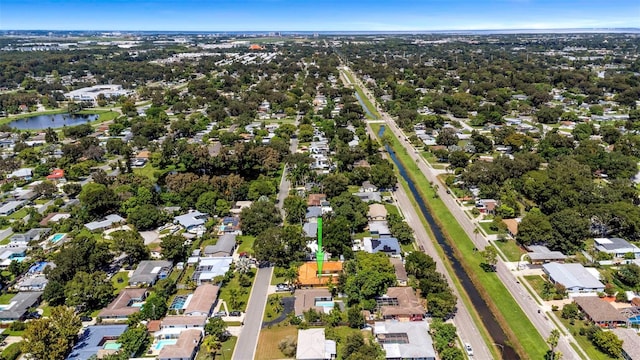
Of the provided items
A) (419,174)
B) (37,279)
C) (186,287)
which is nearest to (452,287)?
(186,287)

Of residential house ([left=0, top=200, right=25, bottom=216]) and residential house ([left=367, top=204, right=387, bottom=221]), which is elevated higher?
residential house ([left=367, top=204, right=387, bottom=221])

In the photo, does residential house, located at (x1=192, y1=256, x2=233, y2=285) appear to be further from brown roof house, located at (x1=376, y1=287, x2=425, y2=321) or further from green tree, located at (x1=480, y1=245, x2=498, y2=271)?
green tree, located at (x1=480, y1=245, x2=498, y2=271)

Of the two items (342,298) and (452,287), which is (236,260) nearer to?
(342,298)

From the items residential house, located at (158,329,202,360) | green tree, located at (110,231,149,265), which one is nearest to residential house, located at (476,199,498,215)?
residential house, located at (158,329,202,360)

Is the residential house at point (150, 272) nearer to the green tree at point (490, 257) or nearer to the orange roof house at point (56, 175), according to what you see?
the green tree at point (490, 257)

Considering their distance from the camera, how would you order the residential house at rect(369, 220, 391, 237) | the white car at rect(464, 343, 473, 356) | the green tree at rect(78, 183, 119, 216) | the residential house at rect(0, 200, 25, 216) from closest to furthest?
the white car at rect(464, 343, 473, 356) < the residential house at rect(369, 220, 391, 237) < the green tree at rect(78, 183, 119, 216) < the residential house at rect(0, 200, 25, 216)

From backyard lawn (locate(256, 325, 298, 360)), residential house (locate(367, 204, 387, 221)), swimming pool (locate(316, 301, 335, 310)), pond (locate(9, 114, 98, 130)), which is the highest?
pond (locate(9, 114, 98, 130))

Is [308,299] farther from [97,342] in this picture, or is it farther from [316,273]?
[97,342]
